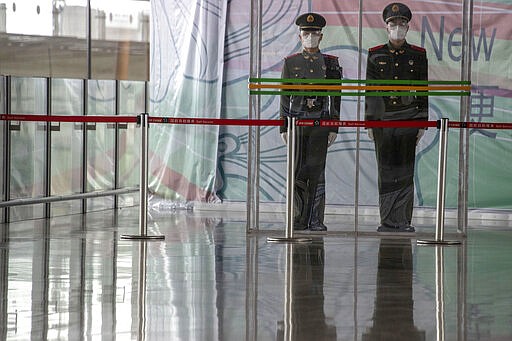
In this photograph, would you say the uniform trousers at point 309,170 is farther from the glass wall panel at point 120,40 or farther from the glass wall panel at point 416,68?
the glass wall panel at point 120,40

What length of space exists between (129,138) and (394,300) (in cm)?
886

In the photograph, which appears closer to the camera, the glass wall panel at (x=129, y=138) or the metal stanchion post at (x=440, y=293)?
the metal stanchion post at (x=440, y=293)

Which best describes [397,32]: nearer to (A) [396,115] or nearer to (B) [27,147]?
(A) [396,115]

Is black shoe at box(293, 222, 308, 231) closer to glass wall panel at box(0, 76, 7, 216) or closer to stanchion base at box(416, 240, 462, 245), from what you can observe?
stanchion base at box(416, 240, 462, 245)

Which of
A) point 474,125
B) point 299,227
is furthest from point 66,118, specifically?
point 474,125

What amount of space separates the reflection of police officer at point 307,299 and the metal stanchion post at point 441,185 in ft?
4.15

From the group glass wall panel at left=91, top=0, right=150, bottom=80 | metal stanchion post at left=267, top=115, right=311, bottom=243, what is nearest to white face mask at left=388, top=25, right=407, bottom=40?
metal stanchion post at left=267, top=115, right=311, bottom=243

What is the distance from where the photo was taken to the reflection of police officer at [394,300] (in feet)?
20.0

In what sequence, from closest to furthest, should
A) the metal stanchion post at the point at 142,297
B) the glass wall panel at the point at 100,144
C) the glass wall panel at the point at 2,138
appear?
the metal stanchion post at the point at 142,297 < the glass wall panel at the point at 2,138 < the glass wall panel at the point at 100,144

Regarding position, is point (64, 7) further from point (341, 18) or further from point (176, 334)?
point (176, 334)

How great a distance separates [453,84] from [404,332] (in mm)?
5353

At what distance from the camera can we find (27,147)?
13.3 m

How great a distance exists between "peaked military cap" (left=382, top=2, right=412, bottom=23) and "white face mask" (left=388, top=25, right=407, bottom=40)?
99 mm

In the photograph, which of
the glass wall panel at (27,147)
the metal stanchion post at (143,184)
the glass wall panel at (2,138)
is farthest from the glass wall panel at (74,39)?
the metal stanchion post at (143,184)
